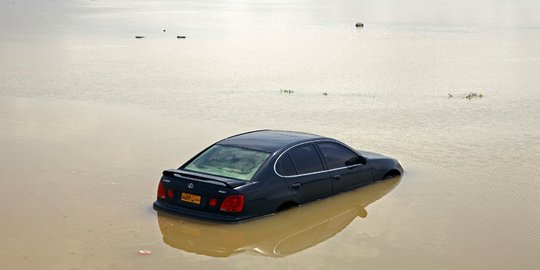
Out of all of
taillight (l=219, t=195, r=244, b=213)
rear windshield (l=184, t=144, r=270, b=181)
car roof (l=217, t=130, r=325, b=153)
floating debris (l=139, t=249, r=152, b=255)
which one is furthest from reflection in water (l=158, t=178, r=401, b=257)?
car roof (l=217, t=130, r=325, b=153)

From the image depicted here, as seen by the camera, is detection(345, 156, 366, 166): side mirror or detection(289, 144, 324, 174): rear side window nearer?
detection(289, 144, 324, 174): rear side window

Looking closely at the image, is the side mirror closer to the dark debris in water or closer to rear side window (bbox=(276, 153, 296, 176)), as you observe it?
rear side window (bbox=(276, 153, 296, 176))

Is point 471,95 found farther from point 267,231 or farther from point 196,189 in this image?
point 196,189

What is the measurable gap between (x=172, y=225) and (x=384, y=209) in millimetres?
3839

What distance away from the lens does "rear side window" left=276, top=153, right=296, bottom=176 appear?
514 inches

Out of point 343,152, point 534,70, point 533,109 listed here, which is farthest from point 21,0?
point 343,152

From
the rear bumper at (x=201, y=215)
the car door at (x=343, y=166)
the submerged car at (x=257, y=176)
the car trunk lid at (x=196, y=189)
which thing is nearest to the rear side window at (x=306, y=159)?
the submerged car at (x=257, y=176)

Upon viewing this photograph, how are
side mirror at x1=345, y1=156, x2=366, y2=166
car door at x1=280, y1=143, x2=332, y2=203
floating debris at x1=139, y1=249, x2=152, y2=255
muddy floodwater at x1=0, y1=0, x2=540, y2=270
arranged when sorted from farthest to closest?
side mirror at x1=345, y1=156, x2=366, y2=166, car door at x1=280, y1=143, x2=332, y2=203, muddy floodwater at x1=0, y1=0, x2=540, y2=270, floating debris at x1=139, y1=249, x2=152, y2=255

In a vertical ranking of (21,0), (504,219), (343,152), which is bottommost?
(504,219)

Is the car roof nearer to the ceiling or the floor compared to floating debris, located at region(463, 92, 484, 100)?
nearer to the ceiling

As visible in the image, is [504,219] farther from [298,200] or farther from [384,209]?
[298,200]

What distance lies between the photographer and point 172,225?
12648 millimetres

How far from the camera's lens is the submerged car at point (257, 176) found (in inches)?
487

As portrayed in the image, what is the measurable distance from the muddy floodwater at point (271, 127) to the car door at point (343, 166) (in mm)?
245
